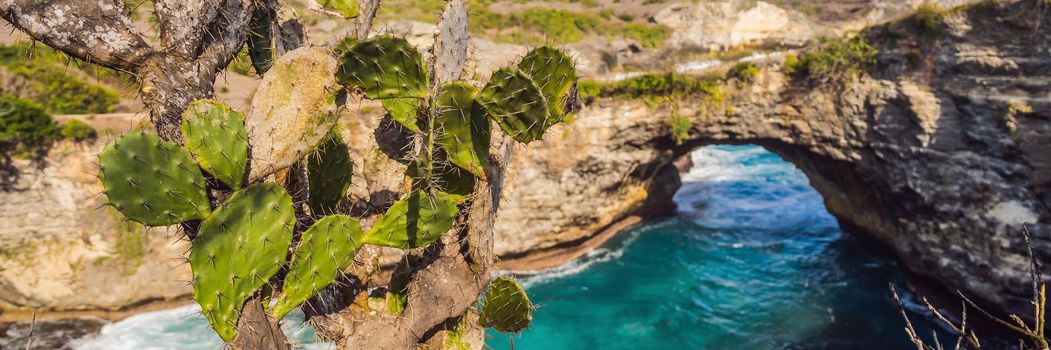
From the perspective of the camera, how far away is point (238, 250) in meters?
2.42

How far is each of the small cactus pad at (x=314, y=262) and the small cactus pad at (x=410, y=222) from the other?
0.63 ft

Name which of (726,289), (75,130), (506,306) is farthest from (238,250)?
(726,289)

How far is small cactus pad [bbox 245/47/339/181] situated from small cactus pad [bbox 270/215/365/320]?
15.0 inches

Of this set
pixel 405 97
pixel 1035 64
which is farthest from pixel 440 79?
pixel 1035 64

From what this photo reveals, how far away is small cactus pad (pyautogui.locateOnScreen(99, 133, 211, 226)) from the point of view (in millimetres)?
2098

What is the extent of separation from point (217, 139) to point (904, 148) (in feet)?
41.0

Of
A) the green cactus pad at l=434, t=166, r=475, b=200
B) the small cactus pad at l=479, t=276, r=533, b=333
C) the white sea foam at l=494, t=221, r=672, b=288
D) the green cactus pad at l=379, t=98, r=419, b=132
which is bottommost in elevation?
the white sea foam at l=494, t=221, r=672, b=288

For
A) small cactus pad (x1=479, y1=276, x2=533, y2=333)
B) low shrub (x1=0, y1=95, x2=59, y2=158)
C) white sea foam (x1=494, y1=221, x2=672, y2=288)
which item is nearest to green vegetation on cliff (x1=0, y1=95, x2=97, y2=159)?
low shrub (x1=0, y1=95, x2=59, y2=158)

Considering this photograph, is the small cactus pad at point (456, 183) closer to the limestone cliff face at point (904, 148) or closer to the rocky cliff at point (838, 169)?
the rocky cliff at point (838, 169)

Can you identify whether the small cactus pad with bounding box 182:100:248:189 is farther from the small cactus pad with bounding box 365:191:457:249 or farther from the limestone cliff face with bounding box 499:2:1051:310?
the limestone cliff face with bounding box 499:2:1051:310

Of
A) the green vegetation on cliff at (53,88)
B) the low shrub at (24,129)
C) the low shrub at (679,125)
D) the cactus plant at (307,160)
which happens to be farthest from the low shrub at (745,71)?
the green vegetation on cliff at (53,88)

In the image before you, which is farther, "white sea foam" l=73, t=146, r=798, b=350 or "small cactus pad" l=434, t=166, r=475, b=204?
"white sea foam" l=73, t=146, r=798, b=350

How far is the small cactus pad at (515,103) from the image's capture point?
2639mm

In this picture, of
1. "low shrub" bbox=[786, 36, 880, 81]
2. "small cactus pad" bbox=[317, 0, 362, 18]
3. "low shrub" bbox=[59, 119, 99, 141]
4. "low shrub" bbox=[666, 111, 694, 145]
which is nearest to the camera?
"small cactus pad" bbox=[317, 0, 362, 18]
